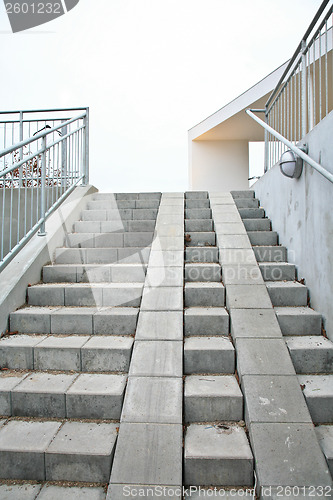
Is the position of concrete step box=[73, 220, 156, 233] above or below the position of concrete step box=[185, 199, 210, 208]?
below

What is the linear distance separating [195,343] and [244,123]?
26.9 feet

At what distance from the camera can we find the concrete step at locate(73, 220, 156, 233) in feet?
15.0

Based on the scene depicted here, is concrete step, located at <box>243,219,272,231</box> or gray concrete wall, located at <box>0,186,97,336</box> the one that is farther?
concrete step, located at <box>243,219,272,231</box>

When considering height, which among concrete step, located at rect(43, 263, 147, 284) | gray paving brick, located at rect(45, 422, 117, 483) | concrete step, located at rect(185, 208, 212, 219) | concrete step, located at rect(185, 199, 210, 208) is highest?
concrete step, located at rect(185, 199, 210, 208)

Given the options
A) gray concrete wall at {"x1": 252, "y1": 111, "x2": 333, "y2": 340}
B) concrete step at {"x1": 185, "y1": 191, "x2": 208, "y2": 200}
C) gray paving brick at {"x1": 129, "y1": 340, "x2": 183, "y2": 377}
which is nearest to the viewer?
gray paving brick at {"x1": 129, "y1": 340, "x2": 183, "y2": 377}

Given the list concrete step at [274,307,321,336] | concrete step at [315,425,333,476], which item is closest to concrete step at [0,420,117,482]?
concrete step at [315,425,333,476]

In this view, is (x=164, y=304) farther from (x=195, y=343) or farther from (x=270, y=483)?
(x=270, y=483)

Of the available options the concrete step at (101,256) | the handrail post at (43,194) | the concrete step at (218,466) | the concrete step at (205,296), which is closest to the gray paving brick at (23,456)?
the concrete step at (218,466)

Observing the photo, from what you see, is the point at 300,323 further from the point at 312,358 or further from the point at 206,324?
the point at 206,324

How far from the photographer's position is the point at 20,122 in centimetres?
584

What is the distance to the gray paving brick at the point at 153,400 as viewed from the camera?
6.70 feet

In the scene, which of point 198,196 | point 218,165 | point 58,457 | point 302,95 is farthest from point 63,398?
point 218,165

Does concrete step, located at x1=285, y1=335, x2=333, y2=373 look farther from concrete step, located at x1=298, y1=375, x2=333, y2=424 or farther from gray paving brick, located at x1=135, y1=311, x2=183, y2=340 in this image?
gray paving brick, located at x1=135, y1=311, x2=183, y2=340

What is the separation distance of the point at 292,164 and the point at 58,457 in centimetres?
341
